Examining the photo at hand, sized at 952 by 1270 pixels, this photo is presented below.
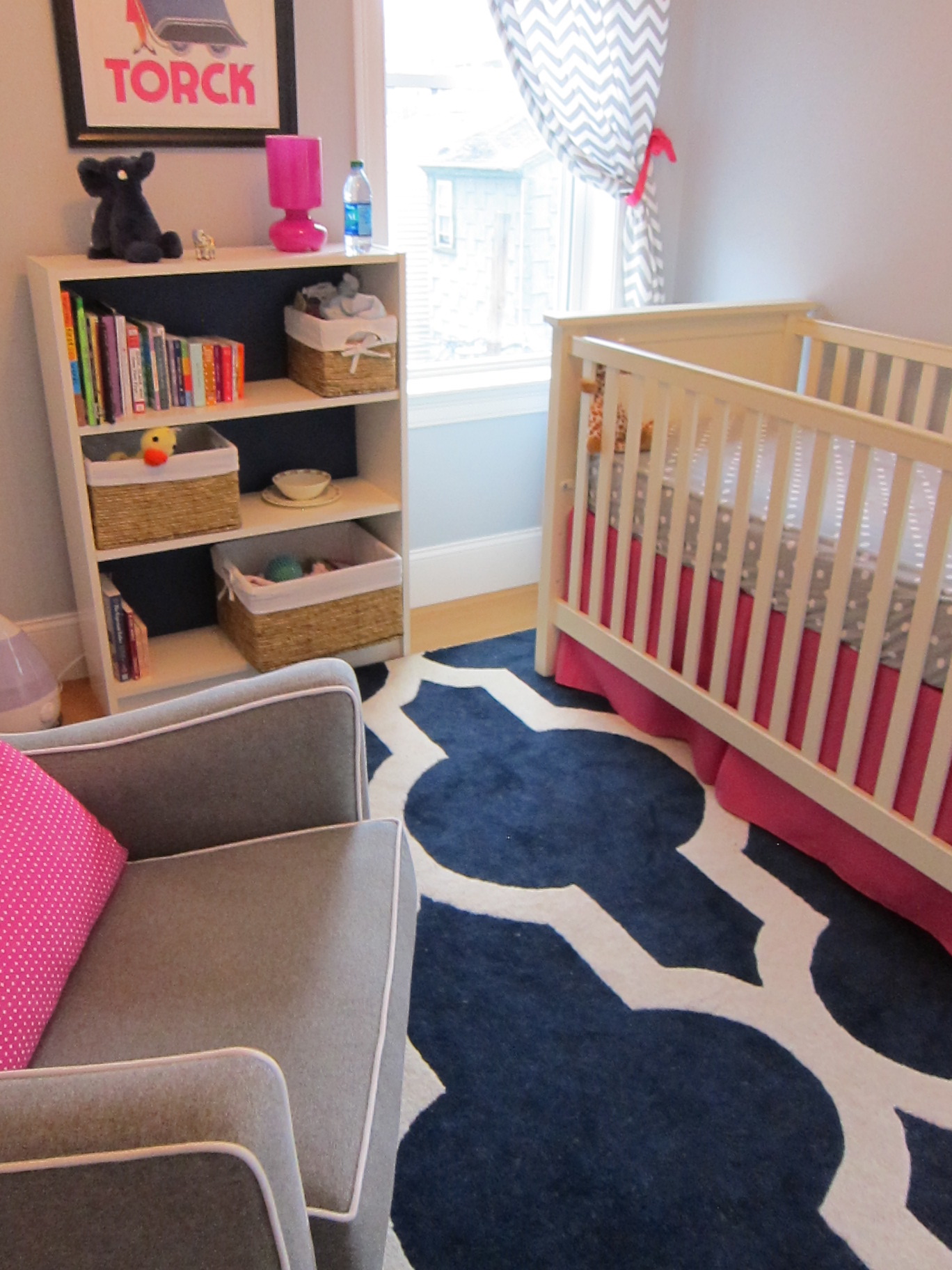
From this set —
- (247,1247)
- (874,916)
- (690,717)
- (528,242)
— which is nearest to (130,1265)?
(247,1247)

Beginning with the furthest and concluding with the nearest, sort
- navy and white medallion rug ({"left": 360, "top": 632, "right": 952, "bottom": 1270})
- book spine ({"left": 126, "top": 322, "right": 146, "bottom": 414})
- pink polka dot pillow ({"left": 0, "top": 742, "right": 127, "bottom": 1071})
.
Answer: book spine ({"left": 126, "top": 322, "right": 146, "bottom": 414})
navy and white medallion rug ({"left": 360, "top": 632, "right": 952, "bottom": 1270})
pink polka dot pillow ({"left": 0, "top": 742, "right": 127, "bottom": 1071})

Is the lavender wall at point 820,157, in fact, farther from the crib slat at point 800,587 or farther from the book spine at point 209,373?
the book spine at point 209,373

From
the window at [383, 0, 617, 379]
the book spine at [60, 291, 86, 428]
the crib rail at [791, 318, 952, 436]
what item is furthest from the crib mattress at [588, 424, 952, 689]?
the book spine at [60, 291, 86, 428]

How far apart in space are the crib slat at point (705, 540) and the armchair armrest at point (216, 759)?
0.93 meters

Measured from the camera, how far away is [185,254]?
2.29m

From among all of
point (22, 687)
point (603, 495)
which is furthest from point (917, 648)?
point (22, 687)

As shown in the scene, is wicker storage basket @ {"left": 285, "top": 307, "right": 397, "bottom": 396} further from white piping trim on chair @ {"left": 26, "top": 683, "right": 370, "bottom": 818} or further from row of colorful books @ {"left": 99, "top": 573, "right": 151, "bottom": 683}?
white piping trim on chair @ {"left": 26, "top": 683, "right": 370, "bottom": 818}

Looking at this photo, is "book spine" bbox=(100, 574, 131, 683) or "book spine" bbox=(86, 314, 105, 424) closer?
"book spine" bbox=(86, 314, 105, 424)

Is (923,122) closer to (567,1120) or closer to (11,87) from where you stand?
(11,87)

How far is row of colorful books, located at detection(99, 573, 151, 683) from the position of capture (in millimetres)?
2301

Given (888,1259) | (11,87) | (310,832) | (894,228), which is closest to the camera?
(888,1259)

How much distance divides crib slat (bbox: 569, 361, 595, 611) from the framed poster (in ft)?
2.92

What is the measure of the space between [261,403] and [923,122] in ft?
5.32

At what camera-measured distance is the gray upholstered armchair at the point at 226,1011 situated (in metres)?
0.83
